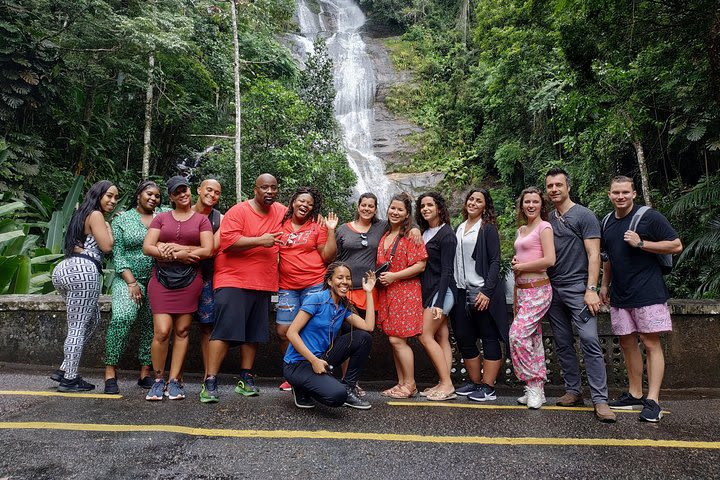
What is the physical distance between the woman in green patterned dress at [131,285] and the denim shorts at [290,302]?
114 cm

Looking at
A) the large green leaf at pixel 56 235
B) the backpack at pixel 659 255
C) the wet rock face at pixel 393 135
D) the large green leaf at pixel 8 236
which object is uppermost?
the wet rock face at pixel 393 135

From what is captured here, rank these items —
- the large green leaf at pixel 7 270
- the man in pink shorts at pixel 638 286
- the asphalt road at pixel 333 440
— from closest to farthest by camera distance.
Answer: the asphalt road at pixel 333 440, the man in pink shorts at pixel 638 286, the large green leaf at pixel 7 270

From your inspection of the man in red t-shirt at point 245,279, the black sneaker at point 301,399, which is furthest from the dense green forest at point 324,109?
Answer: the black sneaker at point 301,399

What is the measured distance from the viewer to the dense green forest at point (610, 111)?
5.98 meters

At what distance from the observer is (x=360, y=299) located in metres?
4.47

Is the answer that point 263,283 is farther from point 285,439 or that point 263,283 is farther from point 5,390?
point 5,390

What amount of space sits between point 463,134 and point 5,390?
23589 mm

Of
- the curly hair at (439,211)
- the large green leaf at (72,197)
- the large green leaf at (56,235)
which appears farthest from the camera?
the large green leaf at (72,197)

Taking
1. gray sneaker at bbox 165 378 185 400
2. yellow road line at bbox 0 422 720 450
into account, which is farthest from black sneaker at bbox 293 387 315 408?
gray sneaker at bbox 165 378 185 400

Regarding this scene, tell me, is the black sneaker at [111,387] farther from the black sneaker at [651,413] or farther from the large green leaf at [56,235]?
the large green leaf at [56,235]

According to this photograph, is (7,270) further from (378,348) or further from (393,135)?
(393,135)

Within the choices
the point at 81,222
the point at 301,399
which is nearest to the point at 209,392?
the point at 301,399

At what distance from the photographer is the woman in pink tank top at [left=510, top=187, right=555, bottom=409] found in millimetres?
4195

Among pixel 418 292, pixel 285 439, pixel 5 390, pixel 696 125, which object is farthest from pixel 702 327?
pixel 5 390
